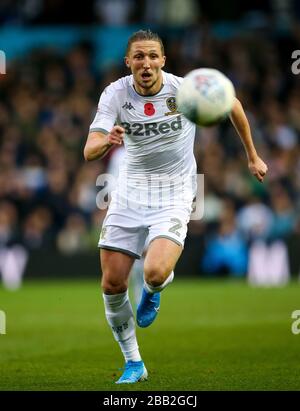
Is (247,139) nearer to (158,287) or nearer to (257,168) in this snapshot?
(257,168)

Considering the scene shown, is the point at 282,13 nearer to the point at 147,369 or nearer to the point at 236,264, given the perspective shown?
the point at 236,264

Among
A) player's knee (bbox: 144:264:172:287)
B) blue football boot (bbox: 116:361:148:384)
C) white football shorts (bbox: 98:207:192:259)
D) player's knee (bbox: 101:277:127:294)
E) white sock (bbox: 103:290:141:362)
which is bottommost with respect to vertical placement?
blue football boot (bbox: 116:361:148:384)

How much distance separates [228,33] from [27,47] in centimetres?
453

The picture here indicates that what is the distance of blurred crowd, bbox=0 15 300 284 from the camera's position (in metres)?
20.4

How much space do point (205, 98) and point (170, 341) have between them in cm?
431

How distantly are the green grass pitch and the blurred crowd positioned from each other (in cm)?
171

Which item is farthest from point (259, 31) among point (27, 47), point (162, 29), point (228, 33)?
point (27, 47)

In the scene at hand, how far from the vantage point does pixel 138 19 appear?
2384cm

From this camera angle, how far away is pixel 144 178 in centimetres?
917

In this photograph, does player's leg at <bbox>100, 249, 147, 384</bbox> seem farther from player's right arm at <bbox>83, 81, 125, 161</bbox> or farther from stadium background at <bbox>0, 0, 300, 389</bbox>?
stadium background at <bbox>0, 0, 300, 389</bbox>
